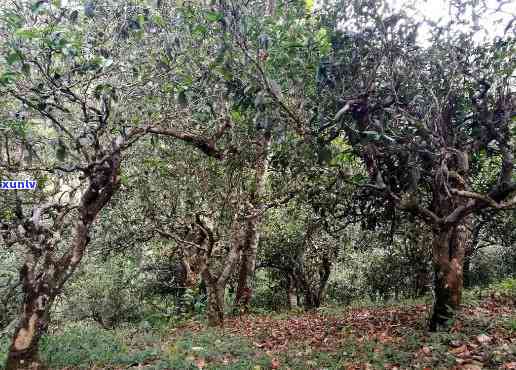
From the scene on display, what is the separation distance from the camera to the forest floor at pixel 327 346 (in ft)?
21.7

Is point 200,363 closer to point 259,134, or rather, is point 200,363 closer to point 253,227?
point 259,134

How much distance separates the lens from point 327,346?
8102mm

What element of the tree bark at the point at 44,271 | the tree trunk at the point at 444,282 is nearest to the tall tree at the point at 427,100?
the tree trunk at the point at 444,282

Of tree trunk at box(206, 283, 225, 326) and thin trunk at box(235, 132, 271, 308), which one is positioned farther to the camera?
tree trunk at box(206, 283, 225, 326)

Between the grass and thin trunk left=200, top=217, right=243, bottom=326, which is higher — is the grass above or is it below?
below

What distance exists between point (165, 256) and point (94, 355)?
10.7 meters

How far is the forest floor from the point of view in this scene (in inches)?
260

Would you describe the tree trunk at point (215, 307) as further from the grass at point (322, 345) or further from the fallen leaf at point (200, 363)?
the fallen leaf at point (200, 363)

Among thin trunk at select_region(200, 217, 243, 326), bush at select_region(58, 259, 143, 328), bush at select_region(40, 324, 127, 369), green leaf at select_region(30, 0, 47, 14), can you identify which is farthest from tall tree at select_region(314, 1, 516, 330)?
bush at select_region(58, 259, 143, 328)

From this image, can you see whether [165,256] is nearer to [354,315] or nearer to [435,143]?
[354,315]

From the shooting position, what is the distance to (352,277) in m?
21.4

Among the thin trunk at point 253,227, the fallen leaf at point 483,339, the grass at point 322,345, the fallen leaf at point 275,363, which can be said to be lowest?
the fallen leaf at point 275,363

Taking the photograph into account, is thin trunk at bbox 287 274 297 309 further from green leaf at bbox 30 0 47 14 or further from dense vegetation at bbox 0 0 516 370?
green leaf at bbox 30 0 47 14

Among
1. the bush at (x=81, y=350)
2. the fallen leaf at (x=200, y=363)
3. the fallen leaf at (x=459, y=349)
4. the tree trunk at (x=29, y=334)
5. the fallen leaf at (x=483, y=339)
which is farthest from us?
the bush at (x=81, y=350)
